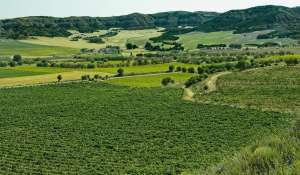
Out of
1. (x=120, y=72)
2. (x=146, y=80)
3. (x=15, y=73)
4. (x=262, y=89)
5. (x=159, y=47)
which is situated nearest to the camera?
(x=262, y=89)

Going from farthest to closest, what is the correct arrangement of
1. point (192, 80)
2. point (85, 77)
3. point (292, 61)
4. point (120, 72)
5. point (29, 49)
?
point (29, 49), point (120, 72), point (292, 61), point (85, 77), point (192, 80)

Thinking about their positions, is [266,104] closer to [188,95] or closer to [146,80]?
[188,95]

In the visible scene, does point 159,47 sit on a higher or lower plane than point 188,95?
lower

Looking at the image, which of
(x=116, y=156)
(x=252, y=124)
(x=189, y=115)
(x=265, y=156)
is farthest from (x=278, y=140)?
(x=189, y=115)

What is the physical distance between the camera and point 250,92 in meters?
75.1

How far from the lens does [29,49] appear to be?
17225cm

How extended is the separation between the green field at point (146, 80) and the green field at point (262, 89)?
29.2ft

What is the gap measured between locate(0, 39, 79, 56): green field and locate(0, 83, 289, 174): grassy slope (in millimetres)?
87349

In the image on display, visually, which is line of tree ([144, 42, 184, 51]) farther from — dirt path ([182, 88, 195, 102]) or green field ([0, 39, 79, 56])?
dirt path ([182, 88, 195, 102])

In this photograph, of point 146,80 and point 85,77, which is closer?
point 146,80

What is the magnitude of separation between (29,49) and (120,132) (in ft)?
423

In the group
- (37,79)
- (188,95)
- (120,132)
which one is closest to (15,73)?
(37,79)

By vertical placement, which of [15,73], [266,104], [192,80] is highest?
[266,104]

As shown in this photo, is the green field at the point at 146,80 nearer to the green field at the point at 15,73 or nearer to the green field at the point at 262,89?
the green field at the point at 262,89
